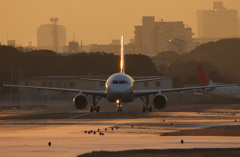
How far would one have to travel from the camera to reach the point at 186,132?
5259 centimetres

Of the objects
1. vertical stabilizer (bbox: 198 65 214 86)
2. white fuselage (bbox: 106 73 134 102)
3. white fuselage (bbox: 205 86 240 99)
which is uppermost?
vertical stabilizer (bbox: 198 65 214 86)

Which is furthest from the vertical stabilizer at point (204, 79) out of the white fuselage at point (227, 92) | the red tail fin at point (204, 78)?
the white fuselage at point (227, 92)

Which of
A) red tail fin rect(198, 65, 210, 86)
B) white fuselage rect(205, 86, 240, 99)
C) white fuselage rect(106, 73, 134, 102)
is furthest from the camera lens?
red tail fin rect(198, 65, 210, 86)

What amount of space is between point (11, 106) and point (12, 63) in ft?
235

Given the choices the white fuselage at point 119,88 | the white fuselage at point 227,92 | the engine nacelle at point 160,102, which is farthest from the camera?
the white fuselage at point 227,92

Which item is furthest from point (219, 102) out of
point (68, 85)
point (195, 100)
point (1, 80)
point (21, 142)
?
point (21, 142)

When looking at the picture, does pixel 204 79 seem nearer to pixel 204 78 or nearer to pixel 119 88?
pixel 204 78

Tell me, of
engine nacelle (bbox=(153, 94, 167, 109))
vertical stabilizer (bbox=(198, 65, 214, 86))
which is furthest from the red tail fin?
engine nacelle (bbox=(153, 94, 167, 109))

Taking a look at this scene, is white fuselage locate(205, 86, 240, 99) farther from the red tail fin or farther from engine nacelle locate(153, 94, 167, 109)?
engine nacelle locate(153, 94, 167, 109)

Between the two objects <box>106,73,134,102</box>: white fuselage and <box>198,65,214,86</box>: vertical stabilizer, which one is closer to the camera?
<box>106,73,134,102</box>: white fuselage

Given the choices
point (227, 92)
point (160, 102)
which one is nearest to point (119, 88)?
point (160, 102)

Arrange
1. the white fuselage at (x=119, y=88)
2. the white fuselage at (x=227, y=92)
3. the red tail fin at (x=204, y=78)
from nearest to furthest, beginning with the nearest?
the white fuselage at (x=119, y=88)
the white fuselage at (x=227, y=92)
the red tail fin at (x=204, y=78)

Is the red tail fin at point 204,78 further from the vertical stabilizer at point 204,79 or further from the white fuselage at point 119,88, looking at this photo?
the white fuselage at point 119,88

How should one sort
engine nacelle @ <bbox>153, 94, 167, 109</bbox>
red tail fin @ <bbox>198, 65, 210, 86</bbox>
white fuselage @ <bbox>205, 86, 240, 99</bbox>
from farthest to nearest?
red tail fin @ <bbox>198, 65, 210, 86</bbox>
white fuselage @ <bbox>205, 86, 240, 99</bbox>
engine nacelle @ <bbox>153, 94, 167, 109</bbox>
